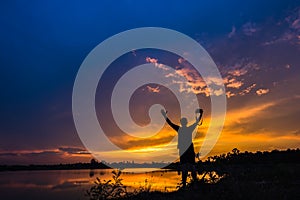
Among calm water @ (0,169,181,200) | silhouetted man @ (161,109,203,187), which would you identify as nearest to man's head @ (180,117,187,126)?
silhouetted man @ (161,109,203,187)

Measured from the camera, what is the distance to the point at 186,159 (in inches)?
525

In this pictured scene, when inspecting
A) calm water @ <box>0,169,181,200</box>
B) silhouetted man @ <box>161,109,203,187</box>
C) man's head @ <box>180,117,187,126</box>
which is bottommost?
calm water @ <box>0,169,181,200</box>

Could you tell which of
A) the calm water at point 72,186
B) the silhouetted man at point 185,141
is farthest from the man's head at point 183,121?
the calm water at point 72,186

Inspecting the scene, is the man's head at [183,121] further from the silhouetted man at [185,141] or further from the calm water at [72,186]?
the calm water at [72,186]

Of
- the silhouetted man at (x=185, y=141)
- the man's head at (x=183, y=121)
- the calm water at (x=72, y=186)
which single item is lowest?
the calm water at (x=72, y=186)

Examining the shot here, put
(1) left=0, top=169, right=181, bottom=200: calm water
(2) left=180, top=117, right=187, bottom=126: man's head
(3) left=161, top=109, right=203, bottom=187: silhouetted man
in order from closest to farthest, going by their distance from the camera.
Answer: (3) left=161, top=109, right=203, bottom=187: silhouetted man
(2) left=180, top=117, right=187, bottom=126: man's head
(1) left=0, top=169, right=181, bottom=200: calm water

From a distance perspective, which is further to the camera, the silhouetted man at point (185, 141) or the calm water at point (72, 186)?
the calm water at point (72, 186)

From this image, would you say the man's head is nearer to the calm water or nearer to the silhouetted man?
the silhouetted man

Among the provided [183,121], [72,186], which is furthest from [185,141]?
[72,186]

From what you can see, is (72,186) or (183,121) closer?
(183,121)

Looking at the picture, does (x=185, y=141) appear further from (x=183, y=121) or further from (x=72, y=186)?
(x=72, y=186)

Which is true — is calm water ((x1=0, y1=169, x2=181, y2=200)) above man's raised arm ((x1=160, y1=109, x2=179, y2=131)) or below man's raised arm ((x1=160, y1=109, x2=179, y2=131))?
below

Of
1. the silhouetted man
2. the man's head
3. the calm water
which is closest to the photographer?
the silhouetted man

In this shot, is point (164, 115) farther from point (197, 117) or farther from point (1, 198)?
point (1, 198)
